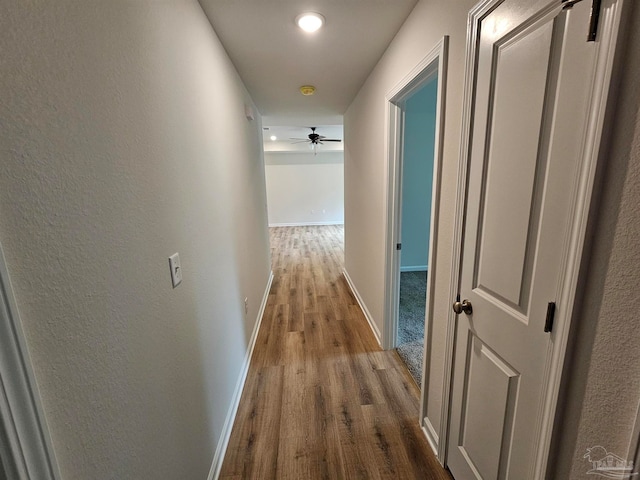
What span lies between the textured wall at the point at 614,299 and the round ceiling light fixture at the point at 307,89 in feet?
8.16

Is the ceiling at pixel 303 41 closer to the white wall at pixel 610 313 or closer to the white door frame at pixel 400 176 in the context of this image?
the white door frame at pixel 400 176

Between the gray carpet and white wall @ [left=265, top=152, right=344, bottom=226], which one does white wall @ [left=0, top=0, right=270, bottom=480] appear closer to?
the gray carpet

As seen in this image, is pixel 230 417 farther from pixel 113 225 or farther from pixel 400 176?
pixel 400 176

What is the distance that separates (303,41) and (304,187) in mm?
6890

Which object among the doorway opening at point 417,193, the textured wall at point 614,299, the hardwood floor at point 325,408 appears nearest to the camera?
the textured wall at point 614,299

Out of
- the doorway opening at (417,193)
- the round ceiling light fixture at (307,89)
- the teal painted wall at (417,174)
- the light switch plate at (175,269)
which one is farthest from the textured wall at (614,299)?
the teal painted wall at (417,174)

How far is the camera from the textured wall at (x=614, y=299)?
0.57m

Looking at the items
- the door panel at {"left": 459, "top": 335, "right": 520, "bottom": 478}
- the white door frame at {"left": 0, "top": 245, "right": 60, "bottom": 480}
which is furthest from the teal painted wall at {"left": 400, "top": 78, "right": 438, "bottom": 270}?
the white door frame at {"left": 0, "top": 245, "right": 60, "bottom": 480}

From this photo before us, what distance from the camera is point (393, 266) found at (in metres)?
2.23

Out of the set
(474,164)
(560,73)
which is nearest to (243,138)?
(474,164)

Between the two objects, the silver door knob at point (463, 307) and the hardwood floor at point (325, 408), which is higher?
the silver door knob at point (463, 307)

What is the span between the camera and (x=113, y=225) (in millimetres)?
715

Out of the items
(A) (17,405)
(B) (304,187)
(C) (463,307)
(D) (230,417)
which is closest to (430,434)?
(C) (463,307)

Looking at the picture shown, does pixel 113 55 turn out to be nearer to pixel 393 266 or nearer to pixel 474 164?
pixel 474 164
